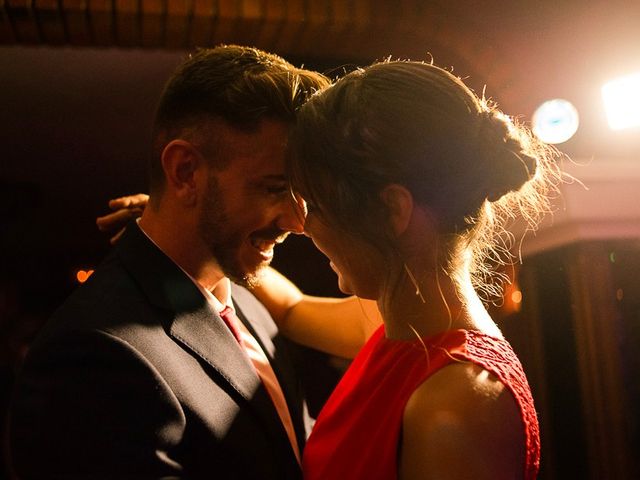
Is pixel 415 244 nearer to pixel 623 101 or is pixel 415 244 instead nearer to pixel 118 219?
pixel 118 219

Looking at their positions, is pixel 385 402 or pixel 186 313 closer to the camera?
pixel 385 402

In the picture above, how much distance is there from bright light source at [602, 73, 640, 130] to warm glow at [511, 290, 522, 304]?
3.38ft

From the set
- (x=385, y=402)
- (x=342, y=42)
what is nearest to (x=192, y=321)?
(x=385, y=402)

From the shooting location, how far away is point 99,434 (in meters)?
1.22

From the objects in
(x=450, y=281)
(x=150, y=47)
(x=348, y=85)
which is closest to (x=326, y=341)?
(x=450, y=281)

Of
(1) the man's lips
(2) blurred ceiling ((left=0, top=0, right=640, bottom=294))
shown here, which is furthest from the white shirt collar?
(2) blurred ceiling ((left=0, top=0, right=640, bottom=294))

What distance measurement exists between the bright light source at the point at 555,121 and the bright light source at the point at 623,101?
0.53ft

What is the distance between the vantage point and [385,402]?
1229mm

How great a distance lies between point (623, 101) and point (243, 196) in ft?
6.91

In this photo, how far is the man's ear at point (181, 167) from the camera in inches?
64.2

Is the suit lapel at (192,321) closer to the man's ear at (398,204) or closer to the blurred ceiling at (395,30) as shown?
the man's ear at (398,204)

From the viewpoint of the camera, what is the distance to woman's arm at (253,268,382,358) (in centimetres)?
193

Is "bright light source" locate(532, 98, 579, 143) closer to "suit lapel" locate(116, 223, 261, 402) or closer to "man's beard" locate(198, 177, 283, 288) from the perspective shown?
"man's beard" locate(198, 177, 283, 288)

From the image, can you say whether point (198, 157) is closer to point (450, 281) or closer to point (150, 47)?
point (450, 281)
